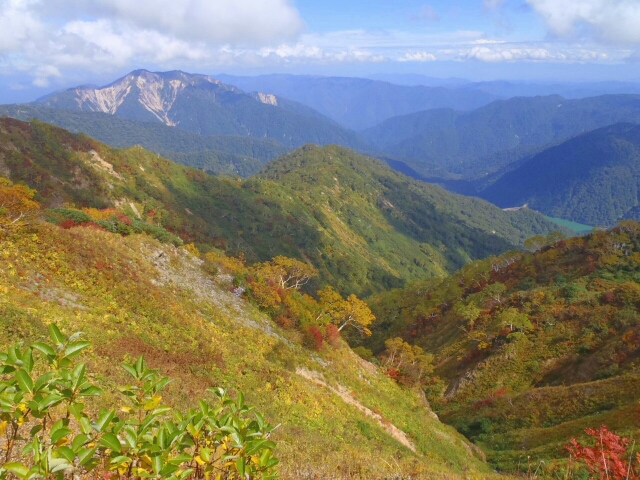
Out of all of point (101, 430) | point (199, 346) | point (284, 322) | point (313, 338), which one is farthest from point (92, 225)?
point (101, 430)

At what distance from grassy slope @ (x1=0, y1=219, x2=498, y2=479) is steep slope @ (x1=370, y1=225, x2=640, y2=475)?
545cm

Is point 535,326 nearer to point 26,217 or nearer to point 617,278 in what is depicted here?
point 617,278

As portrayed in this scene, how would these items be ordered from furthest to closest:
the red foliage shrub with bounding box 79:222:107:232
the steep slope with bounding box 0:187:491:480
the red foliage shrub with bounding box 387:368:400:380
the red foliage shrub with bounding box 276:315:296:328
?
the red foliage shrub with bounding box 387:368:400:380 → the red foliage shrub with bounding box 276:315:296:328 → the red foliage shrub with bounding box 79:222:107:232 → the steep slope with bounding box 0:187:491:480

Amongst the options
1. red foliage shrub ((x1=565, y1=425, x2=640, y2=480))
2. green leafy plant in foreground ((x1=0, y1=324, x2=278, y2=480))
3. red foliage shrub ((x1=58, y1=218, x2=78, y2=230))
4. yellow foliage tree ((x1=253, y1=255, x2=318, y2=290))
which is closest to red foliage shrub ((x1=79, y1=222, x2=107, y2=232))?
red foliage shrub ((x1=58, y1=218, x2=78, y2=230))

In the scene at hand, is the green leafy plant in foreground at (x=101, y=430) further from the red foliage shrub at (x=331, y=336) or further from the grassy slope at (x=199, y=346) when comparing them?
the red foliage shrub at (x=331, y=336)

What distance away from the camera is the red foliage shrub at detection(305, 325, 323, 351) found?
90.9 ft

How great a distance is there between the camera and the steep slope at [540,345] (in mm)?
25078

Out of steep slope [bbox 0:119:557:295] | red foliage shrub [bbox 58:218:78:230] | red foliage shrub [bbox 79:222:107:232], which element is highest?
red foliage shrub [bbox 58:218:78:230]

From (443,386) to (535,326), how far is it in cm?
1217

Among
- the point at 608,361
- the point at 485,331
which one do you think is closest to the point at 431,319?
the point at 485,331

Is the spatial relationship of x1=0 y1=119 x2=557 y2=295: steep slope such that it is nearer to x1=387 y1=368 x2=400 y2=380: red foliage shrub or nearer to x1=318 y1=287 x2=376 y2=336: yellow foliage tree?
x1=318 y1=287 x2=376 y2=336: yellow foliage tree

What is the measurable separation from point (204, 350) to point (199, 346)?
1.26 feet

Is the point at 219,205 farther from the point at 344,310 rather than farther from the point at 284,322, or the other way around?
the point at 284,322

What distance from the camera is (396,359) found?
1602 inches
